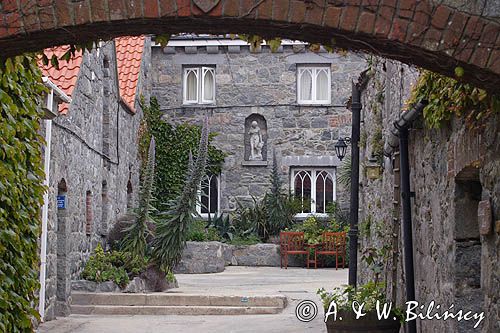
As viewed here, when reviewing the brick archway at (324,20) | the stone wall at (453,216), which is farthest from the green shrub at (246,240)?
the brick archway at (324,20)

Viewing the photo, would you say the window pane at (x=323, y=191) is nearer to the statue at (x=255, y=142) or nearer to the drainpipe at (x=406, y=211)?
the statue at (x=255, y=142)

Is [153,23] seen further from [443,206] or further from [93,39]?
[443,206]

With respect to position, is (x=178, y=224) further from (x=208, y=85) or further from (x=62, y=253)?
(x=208, y=85)

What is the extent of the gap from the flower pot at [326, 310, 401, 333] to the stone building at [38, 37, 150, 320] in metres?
3.67

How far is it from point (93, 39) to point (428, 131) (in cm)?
346

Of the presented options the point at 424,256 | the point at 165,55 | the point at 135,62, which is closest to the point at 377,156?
the point at 424,256

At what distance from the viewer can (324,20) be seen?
4758 mm

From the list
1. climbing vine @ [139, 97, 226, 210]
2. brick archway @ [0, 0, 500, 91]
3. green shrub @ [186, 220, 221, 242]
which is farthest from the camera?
climbing vine @ [139, 97, 226, 210]

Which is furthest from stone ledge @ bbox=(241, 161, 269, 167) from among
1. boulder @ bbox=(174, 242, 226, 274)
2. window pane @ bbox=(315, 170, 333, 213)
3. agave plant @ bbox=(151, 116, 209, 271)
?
agave plant @ bbox=(151, 116, 209, 271)

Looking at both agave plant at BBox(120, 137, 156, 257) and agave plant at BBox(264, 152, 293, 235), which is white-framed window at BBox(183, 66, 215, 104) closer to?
agave plant at BBox(264, 152, 293, 235)

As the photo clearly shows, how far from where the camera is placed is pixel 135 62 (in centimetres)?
2147

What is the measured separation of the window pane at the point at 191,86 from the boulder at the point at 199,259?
5352mm

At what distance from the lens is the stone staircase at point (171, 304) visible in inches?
525

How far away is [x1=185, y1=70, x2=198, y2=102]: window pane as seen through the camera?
23812 mm
